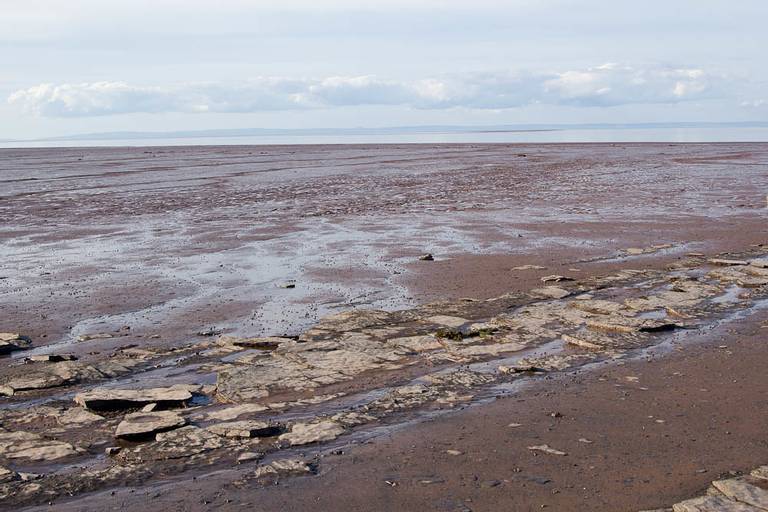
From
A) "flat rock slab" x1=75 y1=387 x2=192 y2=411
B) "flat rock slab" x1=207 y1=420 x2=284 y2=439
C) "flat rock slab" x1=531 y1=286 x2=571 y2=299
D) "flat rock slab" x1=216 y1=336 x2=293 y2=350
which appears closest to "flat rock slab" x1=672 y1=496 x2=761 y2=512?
"flat rock slab" x1=207 y1=420 x2=284 y2=439

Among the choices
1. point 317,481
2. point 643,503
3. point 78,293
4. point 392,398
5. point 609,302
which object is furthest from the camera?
point 78,293

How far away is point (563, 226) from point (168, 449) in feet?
53.2

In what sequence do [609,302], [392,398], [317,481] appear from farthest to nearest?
[609,302] → [392,398] → [317,481]

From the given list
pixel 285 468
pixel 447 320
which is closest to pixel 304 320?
pixel 447 320

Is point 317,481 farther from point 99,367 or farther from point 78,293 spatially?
point 78,293

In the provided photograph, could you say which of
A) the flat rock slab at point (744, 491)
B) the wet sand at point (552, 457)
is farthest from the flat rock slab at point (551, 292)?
the flat rock slab at point (744, 491)

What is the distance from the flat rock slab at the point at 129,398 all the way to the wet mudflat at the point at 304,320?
0.09ft

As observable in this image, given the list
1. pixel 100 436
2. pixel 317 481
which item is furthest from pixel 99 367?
Answer: pixel 317 481

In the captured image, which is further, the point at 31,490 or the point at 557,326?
the point at 557,326

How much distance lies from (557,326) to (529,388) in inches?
97.8

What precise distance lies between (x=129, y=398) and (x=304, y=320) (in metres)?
3.72

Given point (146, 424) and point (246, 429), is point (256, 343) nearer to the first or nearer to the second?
point (146, 424)

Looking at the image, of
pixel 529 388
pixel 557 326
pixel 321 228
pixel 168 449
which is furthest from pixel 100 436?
pixel 321 228

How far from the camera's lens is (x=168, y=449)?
659 cm
